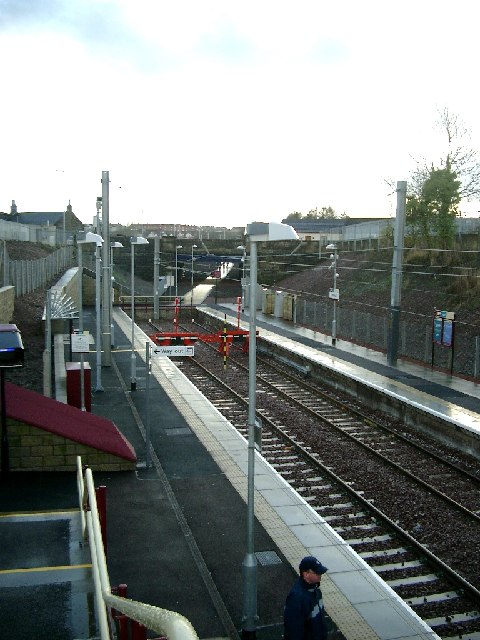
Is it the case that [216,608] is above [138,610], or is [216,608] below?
below

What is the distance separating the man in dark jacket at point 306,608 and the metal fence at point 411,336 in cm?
1742

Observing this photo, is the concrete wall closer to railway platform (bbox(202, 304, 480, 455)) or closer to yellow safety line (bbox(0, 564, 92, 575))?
railway platform (bbox(202, 304, 480, 455))

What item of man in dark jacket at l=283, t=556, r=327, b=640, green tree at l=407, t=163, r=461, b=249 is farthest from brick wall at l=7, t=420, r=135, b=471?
Result: green tree at l=407, t=163, r=461, b=249

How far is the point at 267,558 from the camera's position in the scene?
8.80 m

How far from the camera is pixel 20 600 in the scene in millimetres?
6543

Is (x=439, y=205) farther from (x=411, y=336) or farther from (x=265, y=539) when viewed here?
(x=265, y=539)

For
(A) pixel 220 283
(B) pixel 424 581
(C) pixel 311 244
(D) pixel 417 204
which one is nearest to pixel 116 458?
(B) pixel 424 581

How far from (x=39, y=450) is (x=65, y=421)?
701 millimetres

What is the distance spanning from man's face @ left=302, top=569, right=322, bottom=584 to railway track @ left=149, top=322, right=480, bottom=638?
3527 mm

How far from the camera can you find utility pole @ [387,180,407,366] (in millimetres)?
23406

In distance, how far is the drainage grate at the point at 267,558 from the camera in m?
8.68

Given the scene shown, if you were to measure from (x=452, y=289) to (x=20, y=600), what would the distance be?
29.1 meters

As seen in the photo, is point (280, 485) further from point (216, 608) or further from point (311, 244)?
point (311, 244)

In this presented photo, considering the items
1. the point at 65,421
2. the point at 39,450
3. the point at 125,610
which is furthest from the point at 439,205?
the point at 125,610
